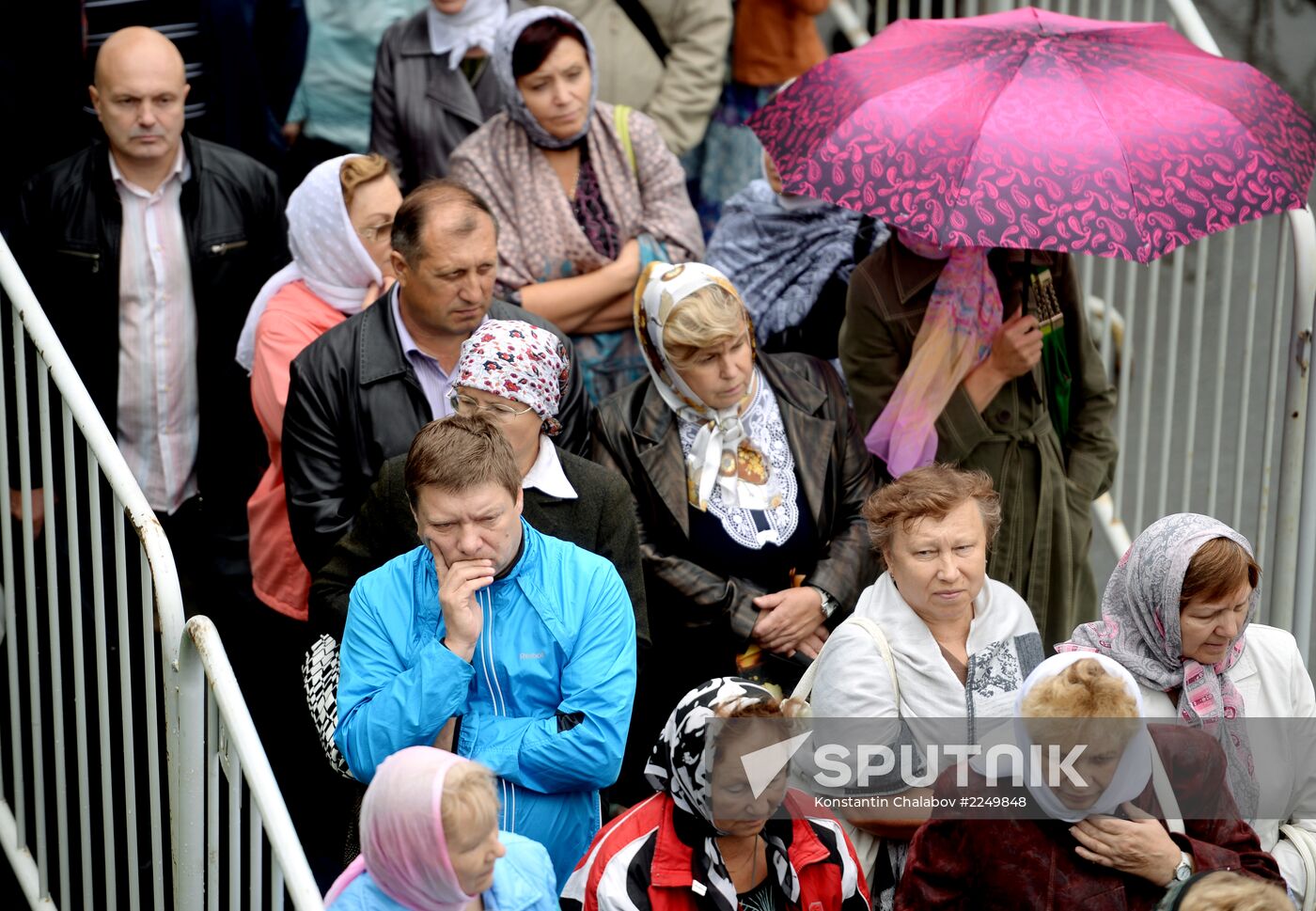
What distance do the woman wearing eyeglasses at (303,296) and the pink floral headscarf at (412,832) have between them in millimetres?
1690

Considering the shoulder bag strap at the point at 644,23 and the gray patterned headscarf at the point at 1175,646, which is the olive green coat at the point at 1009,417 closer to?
the gray patterned headscarf at the point at 1175,646


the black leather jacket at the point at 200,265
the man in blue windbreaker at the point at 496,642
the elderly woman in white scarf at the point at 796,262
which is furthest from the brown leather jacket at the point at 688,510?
the black leather jacket at the point at 200,265

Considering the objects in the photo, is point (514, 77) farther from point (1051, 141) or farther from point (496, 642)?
point (496, 642)

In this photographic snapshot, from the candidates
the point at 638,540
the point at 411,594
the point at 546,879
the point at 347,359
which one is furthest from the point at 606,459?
the point at 546,879

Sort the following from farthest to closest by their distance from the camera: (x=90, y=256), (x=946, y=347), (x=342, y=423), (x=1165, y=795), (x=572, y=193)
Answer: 1. (x=572, y=193)
2. (x=90, y=256)
3. (x=946, y=347)
4. (x=342, y=423)
5. (x=1165, y=795)

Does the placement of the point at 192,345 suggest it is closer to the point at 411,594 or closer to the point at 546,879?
the point at 411,594

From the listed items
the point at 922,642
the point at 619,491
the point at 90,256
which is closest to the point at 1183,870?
the point at 922,642

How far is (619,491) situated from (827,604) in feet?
2.24

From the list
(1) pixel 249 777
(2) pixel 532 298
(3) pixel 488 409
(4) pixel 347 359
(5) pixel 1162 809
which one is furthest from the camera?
A: (2) pixel 532 298

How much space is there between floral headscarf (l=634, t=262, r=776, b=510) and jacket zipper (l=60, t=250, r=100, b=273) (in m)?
1.67

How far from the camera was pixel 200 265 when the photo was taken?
16.0 feet

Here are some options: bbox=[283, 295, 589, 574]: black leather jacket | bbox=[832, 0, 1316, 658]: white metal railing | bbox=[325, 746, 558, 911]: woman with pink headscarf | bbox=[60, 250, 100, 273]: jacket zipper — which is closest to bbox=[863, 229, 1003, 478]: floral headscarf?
bbox=[832, 0, 1316, 658]: white metal railing

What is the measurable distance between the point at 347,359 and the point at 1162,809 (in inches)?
87.6

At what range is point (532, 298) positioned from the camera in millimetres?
4859
